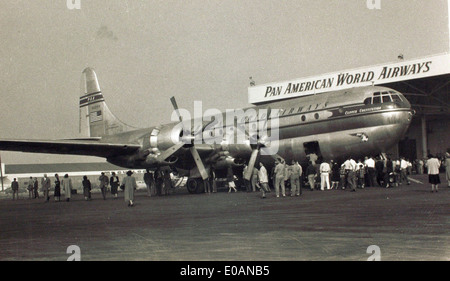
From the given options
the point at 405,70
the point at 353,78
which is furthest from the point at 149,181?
the point at 405,70

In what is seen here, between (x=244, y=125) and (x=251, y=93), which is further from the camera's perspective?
(x=251, y=93)

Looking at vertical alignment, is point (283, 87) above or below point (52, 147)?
above

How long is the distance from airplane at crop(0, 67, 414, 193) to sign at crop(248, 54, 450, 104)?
765 inches

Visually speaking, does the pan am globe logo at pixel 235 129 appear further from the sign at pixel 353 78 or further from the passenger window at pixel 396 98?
the sign at pixel 353 78

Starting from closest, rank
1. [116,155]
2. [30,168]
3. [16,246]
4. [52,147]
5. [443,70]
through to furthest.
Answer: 1. [16,246]
2. [52,147]
3. [116,155]
4. [443,70]
5. [30,168]

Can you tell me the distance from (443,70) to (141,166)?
2608cm

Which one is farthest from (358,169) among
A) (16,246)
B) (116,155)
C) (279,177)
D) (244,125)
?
(16,246)

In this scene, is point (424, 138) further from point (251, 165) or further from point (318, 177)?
point (251, 165)

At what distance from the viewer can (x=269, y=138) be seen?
24.1 m

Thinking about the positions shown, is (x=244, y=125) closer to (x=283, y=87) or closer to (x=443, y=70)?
(x=443, y=70)

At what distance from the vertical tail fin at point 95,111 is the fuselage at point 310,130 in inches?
189

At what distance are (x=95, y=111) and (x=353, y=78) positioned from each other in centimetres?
2331

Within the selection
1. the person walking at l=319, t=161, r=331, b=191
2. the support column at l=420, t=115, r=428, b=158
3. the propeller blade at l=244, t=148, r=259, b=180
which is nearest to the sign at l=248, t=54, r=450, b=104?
the support column at l=420, t=115, r=428, b=158

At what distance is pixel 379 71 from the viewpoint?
4234 cm
